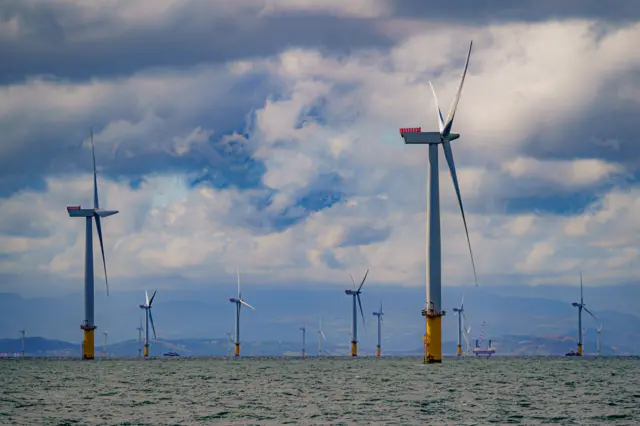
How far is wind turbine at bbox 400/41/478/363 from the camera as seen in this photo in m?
148

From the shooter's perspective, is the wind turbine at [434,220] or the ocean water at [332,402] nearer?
the ocean water at [332,402]

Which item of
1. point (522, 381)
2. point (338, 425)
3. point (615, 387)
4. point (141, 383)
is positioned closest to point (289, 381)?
point (141, 383)

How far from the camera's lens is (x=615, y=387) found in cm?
11750

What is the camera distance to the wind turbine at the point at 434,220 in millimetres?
147875

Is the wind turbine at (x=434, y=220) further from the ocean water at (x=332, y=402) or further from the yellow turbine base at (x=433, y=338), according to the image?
the ocean water at (x=332, y=402)

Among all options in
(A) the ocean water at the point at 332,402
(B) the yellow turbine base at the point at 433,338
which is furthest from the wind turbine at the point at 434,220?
(A) the ocean water at the point at 332,402

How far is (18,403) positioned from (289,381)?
4675 cm

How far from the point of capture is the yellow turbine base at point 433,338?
14788 cm

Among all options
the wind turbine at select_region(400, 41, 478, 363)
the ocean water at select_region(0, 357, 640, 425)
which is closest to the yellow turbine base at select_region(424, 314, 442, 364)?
the wind turbine at select_region(400, 41, 478, 363)

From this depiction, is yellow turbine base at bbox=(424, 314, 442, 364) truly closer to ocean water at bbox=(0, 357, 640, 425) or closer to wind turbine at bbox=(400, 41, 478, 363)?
wind turbine at bbox=(400, 41, 478, 363)

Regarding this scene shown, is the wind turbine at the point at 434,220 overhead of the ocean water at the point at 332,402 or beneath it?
overhead

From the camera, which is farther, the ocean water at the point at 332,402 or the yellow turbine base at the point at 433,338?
the yellow turbine base at the point at 433,338

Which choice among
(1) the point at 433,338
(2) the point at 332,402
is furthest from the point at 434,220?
(2) the point at 332,402

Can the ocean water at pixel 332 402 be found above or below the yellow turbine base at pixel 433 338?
below
